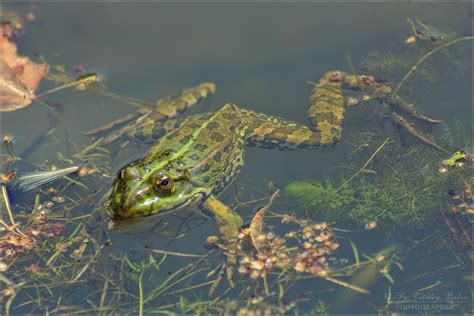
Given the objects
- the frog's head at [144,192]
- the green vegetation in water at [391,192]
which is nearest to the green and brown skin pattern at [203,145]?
the frog's head at [144,192]

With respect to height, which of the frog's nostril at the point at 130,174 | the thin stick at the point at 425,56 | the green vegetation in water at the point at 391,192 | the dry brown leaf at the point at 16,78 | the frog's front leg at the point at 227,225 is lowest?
the frog's front leg at the point at 227,225

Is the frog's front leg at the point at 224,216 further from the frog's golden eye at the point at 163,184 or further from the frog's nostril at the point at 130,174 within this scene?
the frog's nostril at the point at 130,174

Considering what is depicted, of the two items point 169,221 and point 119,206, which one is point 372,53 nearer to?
point 169,221

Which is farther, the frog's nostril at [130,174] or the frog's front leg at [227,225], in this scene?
the frog's front leg at [227,225]

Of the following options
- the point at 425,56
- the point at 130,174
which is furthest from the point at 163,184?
the point at 425,56

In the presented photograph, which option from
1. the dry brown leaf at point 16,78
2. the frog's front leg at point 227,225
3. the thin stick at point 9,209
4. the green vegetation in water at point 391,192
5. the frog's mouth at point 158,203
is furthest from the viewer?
the dry brown leaf at point 16,78

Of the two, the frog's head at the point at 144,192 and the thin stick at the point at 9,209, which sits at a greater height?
the frog's head at the point at 144,192

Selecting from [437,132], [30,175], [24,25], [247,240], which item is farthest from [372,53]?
[24,25]
